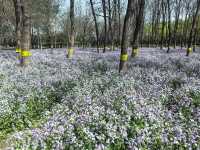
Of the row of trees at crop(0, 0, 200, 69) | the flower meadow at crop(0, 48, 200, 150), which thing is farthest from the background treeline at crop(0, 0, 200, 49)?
the flower meadow at crop(0, 48, 200, 150)

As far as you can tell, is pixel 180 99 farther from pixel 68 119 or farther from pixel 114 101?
pixel 68 119

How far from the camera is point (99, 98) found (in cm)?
804

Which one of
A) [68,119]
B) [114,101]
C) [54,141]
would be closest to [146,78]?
[114,101]

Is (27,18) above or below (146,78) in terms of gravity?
above

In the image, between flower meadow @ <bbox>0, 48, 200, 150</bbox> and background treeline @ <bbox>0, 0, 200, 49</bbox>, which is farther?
background treeline @ <bbox>0, 0, 200, 49</bbox>

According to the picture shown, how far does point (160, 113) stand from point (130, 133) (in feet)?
4.11

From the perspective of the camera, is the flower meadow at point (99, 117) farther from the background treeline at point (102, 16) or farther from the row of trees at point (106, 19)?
the background treeline at point (102, 16)

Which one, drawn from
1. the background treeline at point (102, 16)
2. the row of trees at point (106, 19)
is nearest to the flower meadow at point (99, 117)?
the row of trees at point (106, 19)

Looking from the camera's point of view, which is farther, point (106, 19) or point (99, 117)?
point (106, 19)

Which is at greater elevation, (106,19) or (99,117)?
(106,19)

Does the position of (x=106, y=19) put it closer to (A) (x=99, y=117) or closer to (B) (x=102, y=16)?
(B) (x=102, y=16)

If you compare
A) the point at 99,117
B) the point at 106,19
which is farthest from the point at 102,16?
the point at 99,117

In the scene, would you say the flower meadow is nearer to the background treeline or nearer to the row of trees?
the row of trees

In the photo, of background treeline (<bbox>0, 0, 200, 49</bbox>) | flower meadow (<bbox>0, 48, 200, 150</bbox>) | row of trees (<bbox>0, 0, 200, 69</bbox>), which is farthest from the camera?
background treeline (<bbox>0, 0, 200, 49</bbox>)
